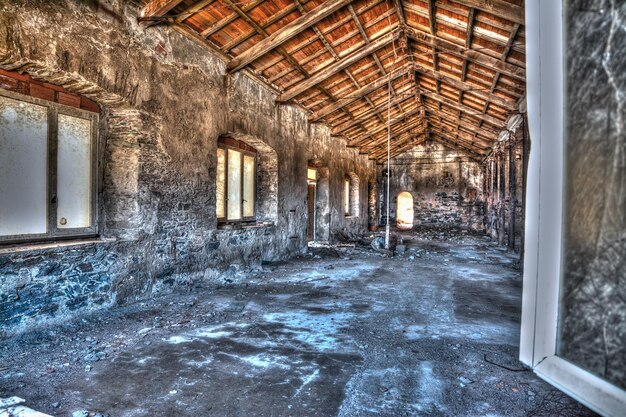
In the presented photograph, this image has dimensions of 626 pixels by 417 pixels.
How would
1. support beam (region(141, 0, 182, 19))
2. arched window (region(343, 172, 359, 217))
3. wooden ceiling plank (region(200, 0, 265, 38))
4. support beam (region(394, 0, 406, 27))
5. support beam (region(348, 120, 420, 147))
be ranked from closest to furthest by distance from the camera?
support beam (region(141, 0, 182, 19)) < wooden ceiling plank (region(200, 0, 265, 38)) < support beam (region(394, 0, 406, 27)) < support beam (region(348, 120, 420, 147)) < arched window (region(343, 172, 359, 217))

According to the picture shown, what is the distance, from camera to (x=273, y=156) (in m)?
7.94

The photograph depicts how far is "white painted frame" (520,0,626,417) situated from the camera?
0.60 metres

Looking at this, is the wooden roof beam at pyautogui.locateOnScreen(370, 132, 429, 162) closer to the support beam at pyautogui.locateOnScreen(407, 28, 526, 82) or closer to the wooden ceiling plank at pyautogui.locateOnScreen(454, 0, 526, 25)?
the support beam at pyautogui.locateOnScreen(407, 28, 526, 82)

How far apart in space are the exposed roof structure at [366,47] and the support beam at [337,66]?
0.07ft

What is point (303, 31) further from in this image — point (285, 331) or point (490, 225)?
point (490, 225)

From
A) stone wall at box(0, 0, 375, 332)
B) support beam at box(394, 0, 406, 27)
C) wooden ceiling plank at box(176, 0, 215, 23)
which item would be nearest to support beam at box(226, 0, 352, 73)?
stone wall at box(0, 0, 375, 332)

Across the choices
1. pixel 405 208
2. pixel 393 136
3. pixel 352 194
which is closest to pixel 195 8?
pixel 352 194

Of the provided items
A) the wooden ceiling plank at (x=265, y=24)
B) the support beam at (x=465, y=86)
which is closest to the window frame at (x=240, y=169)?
the wooden ceiling plank at (x=265, y=24)

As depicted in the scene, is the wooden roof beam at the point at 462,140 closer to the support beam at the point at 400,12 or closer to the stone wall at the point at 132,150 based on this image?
the support beam at the point at 400,12

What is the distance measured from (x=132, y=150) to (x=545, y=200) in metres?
4.70

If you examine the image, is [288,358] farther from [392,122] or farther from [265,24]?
[392,122]

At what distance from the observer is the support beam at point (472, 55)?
6.40 m

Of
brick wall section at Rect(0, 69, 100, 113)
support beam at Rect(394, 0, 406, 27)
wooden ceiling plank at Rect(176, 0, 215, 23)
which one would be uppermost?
support beam at Rect(394, 0, 406, 27)

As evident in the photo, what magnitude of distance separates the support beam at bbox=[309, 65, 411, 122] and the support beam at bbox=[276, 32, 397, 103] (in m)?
1.45
